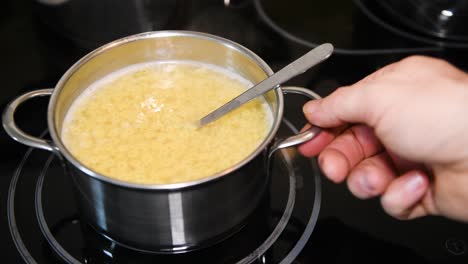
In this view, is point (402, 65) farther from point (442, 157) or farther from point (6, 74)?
point (6, 74)

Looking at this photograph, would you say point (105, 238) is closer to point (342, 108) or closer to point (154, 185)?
point (154, 185)

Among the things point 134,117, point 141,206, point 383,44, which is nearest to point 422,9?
point 383,44

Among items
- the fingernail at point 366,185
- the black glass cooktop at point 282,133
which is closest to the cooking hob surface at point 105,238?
the black glass cooktop at point 282,133

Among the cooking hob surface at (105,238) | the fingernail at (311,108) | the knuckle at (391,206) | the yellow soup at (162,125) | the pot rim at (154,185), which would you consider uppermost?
the pot rim at (154,185)

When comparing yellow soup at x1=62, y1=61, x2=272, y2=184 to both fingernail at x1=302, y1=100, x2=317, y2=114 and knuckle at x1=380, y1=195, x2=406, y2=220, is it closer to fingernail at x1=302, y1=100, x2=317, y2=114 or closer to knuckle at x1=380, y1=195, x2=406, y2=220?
fingernail at x1=302, y1=100, x2=317, y2=114

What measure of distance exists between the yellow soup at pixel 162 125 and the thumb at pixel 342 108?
0.38 ft

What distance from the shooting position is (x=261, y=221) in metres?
0.87

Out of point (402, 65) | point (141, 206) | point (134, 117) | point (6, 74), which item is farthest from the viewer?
point (6, 74)

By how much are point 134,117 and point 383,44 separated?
0.60 metres

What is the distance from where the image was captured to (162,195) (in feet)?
2.23

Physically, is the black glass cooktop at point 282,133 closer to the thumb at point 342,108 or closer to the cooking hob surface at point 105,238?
the cooking hob surface at point 105,238

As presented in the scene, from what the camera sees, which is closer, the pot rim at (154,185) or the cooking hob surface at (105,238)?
the pot rim at (154,185)

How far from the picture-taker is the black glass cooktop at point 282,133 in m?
0.83

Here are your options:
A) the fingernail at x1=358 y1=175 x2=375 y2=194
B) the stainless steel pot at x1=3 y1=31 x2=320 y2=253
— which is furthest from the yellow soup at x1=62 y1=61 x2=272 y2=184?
the fingernail at x1=358 y1=175 x2=375 y2=194
